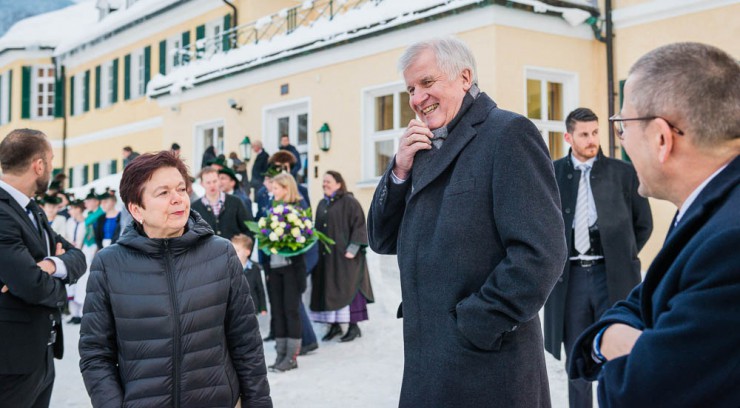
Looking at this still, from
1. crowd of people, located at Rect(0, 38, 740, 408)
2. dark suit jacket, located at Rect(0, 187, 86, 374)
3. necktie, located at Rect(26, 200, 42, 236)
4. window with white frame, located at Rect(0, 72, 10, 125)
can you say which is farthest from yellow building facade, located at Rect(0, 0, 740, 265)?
window with white frame, located at Rect(0, 72, 10, 125)

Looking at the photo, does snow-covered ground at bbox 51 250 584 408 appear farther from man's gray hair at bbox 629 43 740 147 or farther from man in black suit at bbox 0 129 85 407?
man's gray hair at bbox 629 43 740 147

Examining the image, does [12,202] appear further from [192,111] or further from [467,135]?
[192,111]

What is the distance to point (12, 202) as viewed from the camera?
3.84 metres

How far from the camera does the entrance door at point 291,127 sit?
1602 centimetres

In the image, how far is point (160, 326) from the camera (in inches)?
114

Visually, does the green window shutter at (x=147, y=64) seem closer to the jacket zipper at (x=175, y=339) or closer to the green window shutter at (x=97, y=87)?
the green window shutter at (x=97, y=87)

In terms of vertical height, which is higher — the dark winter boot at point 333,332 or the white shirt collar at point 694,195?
the white shirt collar at point 694,195

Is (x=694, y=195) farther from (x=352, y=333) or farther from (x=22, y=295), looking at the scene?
(x=352, y=333)

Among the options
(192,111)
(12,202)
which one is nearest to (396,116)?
(192,111)

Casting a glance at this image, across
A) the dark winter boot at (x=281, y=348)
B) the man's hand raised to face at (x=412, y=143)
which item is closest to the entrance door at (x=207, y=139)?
the dark winter boot at (x=281, y=348)

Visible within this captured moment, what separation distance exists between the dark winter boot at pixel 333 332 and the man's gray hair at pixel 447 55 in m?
6.58

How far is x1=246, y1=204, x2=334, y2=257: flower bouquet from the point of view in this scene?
7.34m

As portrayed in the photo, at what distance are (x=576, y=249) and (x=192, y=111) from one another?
15799 millimetres

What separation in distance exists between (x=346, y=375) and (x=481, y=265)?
4.90m
